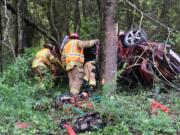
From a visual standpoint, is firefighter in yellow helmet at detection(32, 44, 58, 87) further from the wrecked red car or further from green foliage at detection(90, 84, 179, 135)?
green foliage at detection(90, 84, 179, 135)

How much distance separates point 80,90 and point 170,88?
7.23 feet

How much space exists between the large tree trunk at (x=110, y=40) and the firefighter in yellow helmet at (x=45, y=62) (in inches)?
91.8

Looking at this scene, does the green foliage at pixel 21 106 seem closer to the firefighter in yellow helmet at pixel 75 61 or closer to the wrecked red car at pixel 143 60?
the firefighter in yellow helmet at pixel 75 61

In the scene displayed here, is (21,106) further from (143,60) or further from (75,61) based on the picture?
(143,60)

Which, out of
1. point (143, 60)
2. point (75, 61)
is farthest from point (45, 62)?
point (143, 60)

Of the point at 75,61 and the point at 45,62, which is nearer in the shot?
the point at 75,61

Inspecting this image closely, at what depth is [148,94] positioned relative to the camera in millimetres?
8914

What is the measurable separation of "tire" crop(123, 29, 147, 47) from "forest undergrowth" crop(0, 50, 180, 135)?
157 centimetres

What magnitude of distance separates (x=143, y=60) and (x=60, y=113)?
302cm

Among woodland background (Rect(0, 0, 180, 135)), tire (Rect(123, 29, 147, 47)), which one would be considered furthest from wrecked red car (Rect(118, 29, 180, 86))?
woodland background (Rect(0, 0, 180, 135))

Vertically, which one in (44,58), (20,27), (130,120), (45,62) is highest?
(20,27)

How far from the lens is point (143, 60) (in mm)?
10172

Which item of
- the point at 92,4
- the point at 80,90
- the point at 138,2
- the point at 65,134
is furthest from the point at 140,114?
the point at 92,4

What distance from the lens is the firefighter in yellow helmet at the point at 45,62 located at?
34.9 ft
